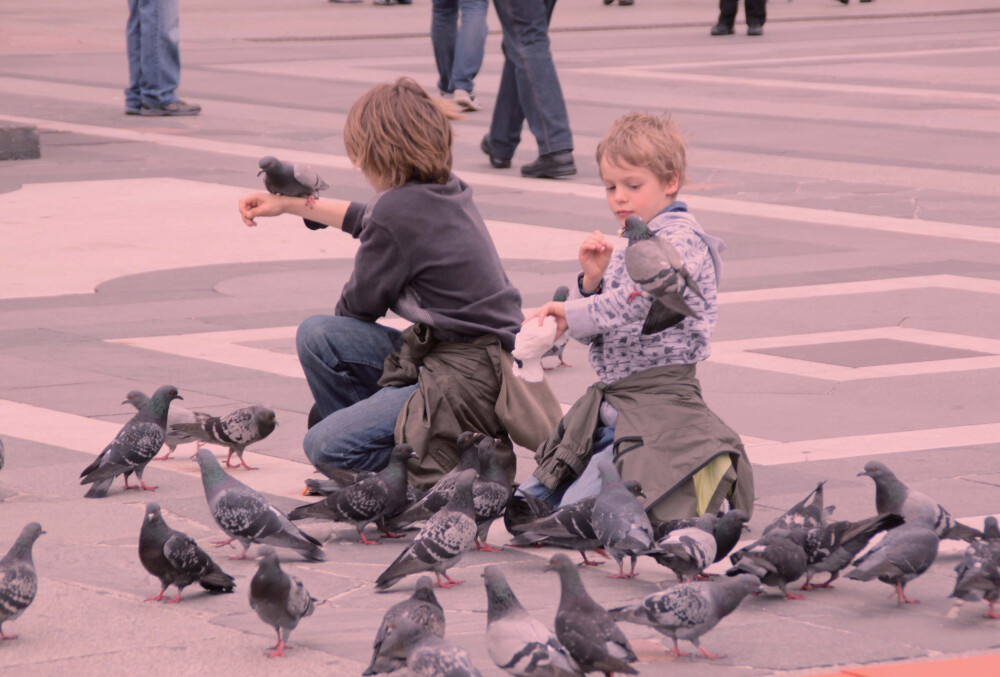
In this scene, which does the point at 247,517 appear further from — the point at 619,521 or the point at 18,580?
the point at 619,521

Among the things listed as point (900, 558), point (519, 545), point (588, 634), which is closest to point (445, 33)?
point (519, 545)

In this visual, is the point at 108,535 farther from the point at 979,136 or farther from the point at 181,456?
the point at 979,136

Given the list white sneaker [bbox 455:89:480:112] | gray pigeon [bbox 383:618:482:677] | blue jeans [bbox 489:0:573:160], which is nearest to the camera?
gray pigeon [bbox 383:618:482:677]

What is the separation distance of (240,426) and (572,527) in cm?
173

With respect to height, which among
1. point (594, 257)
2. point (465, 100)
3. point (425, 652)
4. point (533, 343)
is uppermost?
point (594, 257)

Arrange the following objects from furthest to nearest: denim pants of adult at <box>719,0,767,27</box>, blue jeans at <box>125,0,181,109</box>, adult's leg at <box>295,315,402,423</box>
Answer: denim pants of adult at <box>719,0,767,27</box>
blue jeans at <box>125,0,181,109</box>
adult's leg at <box>295,315,402,423</box>

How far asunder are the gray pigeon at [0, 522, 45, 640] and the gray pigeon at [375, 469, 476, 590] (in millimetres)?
1042

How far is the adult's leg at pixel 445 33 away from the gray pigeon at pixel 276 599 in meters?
14.2

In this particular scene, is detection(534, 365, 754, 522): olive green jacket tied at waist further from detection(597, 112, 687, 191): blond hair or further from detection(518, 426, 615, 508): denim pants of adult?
detection(597, 112, 687, 191): blond hair

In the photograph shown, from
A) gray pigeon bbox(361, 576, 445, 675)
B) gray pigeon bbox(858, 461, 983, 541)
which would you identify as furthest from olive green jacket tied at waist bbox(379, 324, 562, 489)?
gray pigeon bbox(361, 576, 445, 675)

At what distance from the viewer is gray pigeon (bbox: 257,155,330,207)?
253 inches

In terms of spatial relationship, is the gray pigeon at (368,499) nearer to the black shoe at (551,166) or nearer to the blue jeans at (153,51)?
the black shoe at (551,166)

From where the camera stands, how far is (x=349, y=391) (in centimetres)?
627

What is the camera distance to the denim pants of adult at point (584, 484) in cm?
547
